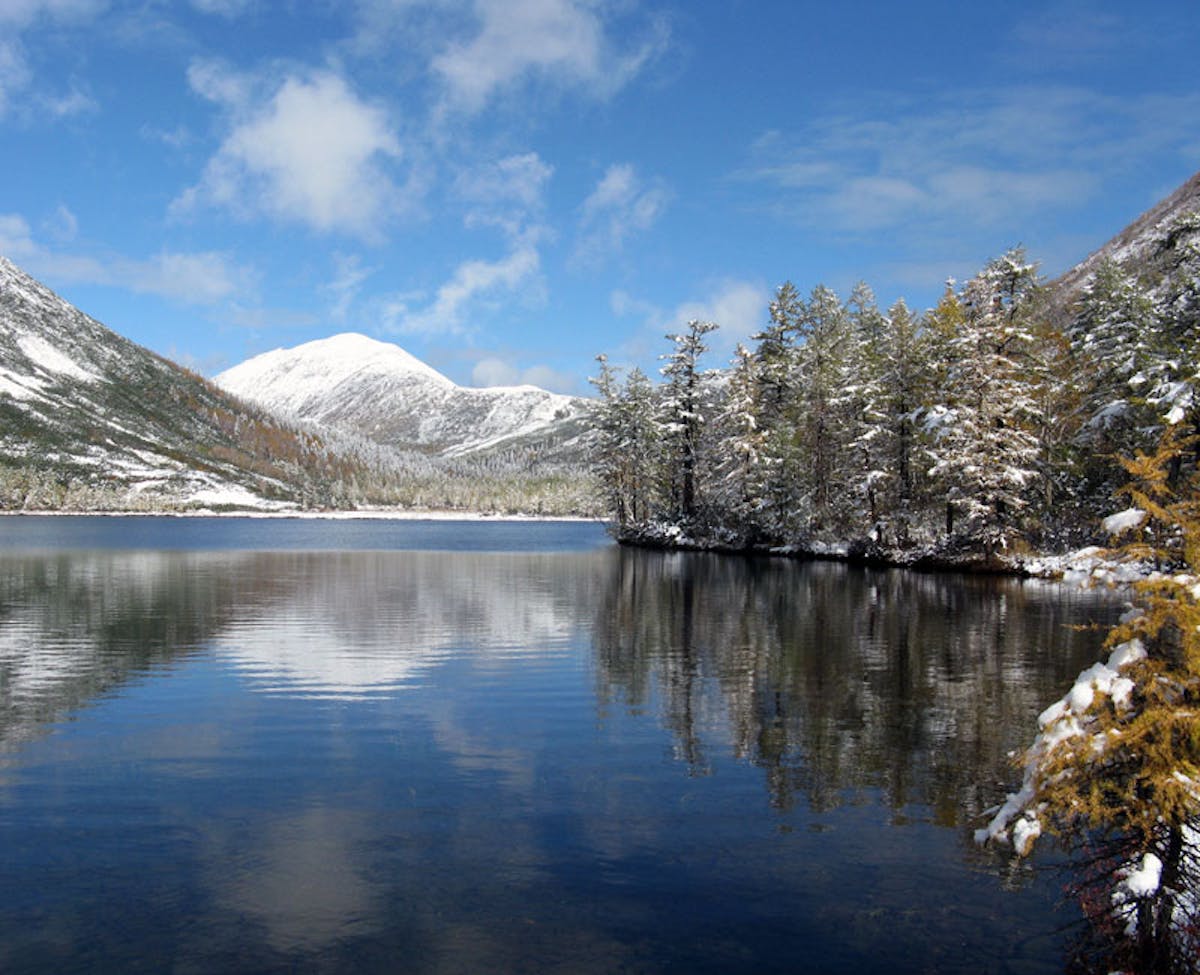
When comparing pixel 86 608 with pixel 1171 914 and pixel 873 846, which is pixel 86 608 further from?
pixel 1171 914

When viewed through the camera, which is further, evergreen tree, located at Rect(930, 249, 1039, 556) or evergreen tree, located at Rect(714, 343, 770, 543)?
evergreen tree, located at Rect(714, 343, 770, 543)

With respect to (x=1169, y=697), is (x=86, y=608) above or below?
below

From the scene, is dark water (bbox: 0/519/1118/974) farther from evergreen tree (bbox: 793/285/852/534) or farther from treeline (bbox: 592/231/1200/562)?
evergreen tree (bbox: 793/285/852/534)

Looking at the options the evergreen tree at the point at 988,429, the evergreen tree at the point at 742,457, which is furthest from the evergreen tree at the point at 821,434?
the evergreen tree at the point at 988,429

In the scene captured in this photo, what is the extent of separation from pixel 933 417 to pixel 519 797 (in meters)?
48.2

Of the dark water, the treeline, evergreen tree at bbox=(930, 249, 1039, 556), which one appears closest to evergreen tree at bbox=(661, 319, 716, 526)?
the treeline

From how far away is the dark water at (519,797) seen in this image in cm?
961

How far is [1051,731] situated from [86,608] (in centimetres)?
3775

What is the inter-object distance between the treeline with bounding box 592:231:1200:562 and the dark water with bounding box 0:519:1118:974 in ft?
84.9

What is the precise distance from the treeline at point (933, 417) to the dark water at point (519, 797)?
25.9 meters

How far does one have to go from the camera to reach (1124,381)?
52500 millimetres

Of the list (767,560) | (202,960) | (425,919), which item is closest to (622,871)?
(425,919)

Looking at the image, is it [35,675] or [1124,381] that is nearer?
[35,675]

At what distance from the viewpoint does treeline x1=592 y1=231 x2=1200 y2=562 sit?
175 feet
